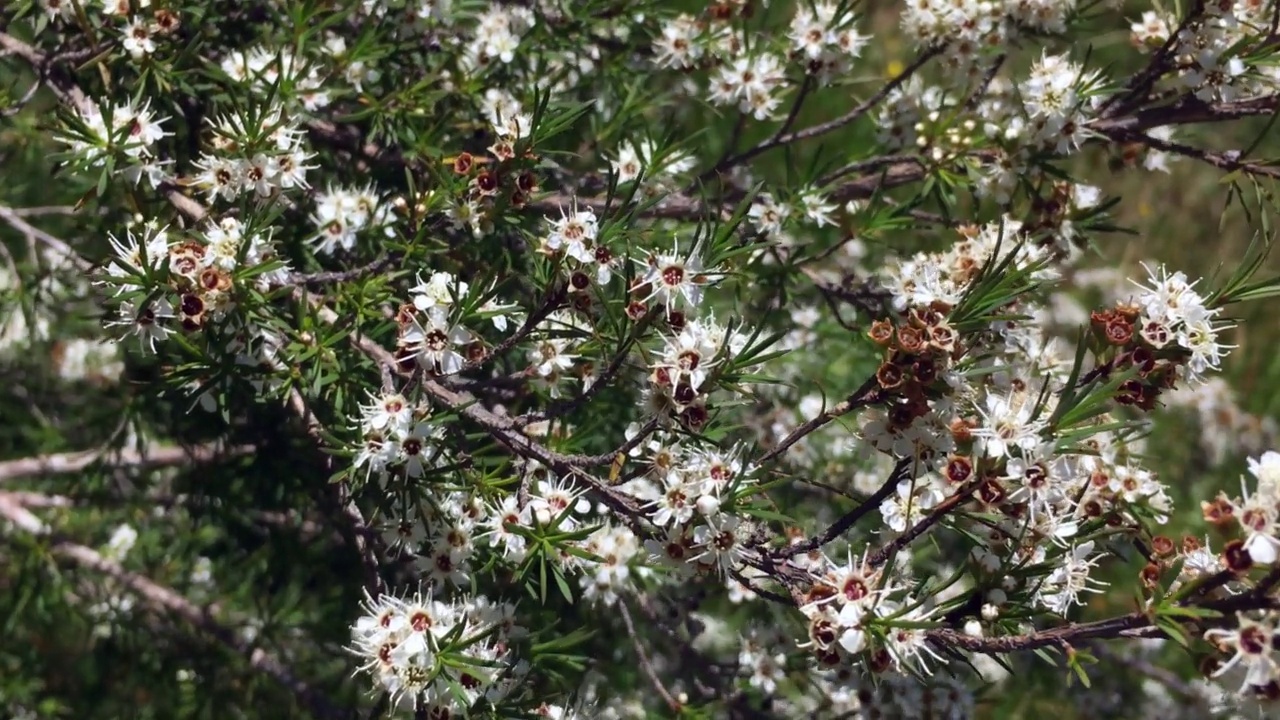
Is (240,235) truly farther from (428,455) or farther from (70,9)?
(70,9)

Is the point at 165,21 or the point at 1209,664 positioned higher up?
the point at 165,21

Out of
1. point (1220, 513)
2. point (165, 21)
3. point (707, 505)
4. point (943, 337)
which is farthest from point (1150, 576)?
point (165, 21)

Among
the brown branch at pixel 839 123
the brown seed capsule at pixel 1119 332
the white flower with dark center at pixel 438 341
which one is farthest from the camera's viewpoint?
the brown branch at pixel 839 123

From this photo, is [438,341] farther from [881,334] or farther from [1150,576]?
[1150,576]

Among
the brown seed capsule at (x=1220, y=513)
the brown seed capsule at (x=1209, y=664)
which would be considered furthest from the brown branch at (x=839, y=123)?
the brown seed capsule at (x=1209, y=664)

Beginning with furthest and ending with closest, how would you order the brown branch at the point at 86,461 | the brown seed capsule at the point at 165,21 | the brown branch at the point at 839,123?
the brown branch at the point at 86,461
the brown branch at the point at 839,123
the brown seed capsule at the point at 165,21

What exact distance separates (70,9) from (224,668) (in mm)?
A: 1732

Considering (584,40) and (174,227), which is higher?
(584,40)

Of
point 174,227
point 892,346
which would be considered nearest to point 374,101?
point 174,227

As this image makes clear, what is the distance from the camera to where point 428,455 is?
5.54 feet

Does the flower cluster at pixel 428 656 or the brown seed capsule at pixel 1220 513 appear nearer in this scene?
the brown seed capsule at pixel 1220 513

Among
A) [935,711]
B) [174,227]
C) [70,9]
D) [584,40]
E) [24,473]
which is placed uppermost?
[584,40]

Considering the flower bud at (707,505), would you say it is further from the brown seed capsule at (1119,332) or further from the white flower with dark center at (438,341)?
the brown seed capsule at (1119,332)

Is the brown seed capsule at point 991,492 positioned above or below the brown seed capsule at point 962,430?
below
